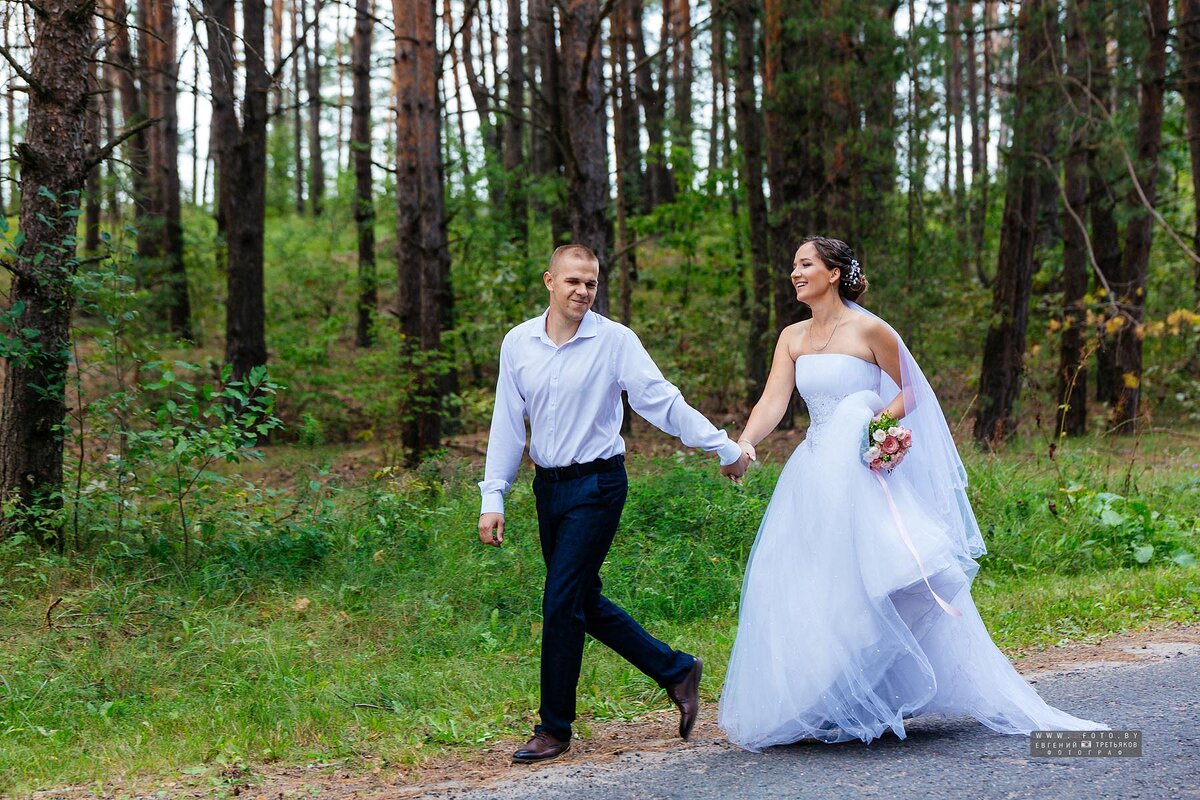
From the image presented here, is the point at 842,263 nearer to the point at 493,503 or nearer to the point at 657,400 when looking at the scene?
the point at 657,400

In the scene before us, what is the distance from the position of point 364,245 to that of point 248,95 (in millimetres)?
7158

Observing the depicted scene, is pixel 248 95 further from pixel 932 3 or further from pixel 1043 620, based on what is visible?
pixel 1043 620

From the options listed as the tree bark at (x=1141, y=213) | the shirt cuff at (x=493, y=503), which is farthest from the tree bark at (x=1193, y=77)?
the shirt cuff at (x=493, y=503)

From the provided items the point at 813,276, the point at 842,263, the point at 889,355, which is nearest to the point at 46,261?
the point at 813,276

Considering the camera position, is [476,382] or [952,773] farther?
[476,382]

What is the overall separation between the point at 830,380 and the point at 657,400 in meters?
0.91

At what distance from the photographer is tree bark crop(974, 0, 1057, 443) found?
1499cm

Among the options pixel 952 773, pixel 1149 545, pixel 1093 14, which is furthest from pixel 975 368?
pixel 952 773

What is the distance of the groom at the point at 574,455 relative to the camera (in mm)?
4668

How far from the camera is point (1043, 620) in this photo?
23.0 ft

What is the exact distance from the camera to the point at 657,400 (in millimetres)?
4848

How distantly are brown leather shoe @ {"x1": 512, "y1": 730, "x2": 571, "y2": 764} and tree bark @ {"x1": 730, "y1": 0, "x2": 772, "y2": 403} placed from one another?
46.8ft

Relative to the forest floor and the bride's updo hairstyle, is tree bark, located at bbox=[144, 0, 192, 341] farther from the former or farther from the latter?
the bride's updo hairstyle

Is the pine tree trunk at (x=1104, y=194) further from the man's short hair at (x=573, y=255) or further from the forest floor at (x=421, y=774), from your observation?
the man's short hair at (x=573, y=255)
